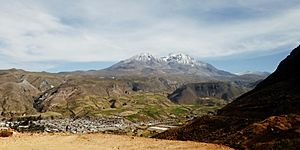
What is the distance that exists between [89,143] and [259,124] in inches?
702

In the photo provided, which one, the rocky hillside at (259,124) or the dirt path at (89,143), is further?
the dirt path at (89,143)

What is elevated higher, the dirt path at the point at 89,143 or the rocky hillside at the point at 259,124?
the rocky hillside at the point at 259,124

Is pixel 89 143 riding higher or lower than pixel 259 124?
lower

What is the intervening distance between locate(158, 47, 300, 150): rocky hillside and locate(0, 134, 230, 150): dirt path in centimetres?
405

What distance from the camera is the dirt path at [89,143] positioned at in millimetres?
39562

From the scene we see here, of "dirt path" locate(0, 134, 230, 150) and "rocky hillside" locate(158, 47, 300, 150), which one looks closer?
"rocky hillside" locate(158, 47, 300, 150)

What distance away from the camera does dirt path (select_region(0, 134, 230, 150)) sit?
39562 millimetres

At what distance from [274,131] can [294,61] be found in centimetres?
4905

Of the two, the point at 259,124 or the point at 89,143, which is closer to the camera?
the point at 259,124

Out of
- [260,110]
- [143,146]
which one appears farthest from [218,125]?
[143,146]

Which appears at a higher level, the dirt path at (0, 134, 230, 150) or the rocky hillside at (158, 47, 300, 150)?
the rocky hillside at (158, 47, 300, 150)

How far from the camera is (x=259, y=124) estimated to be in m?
42.4

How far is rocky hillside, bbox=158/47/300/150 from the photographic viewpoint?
1491 inches

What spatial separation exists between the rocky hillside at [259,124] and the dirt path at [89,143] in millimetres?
4046
